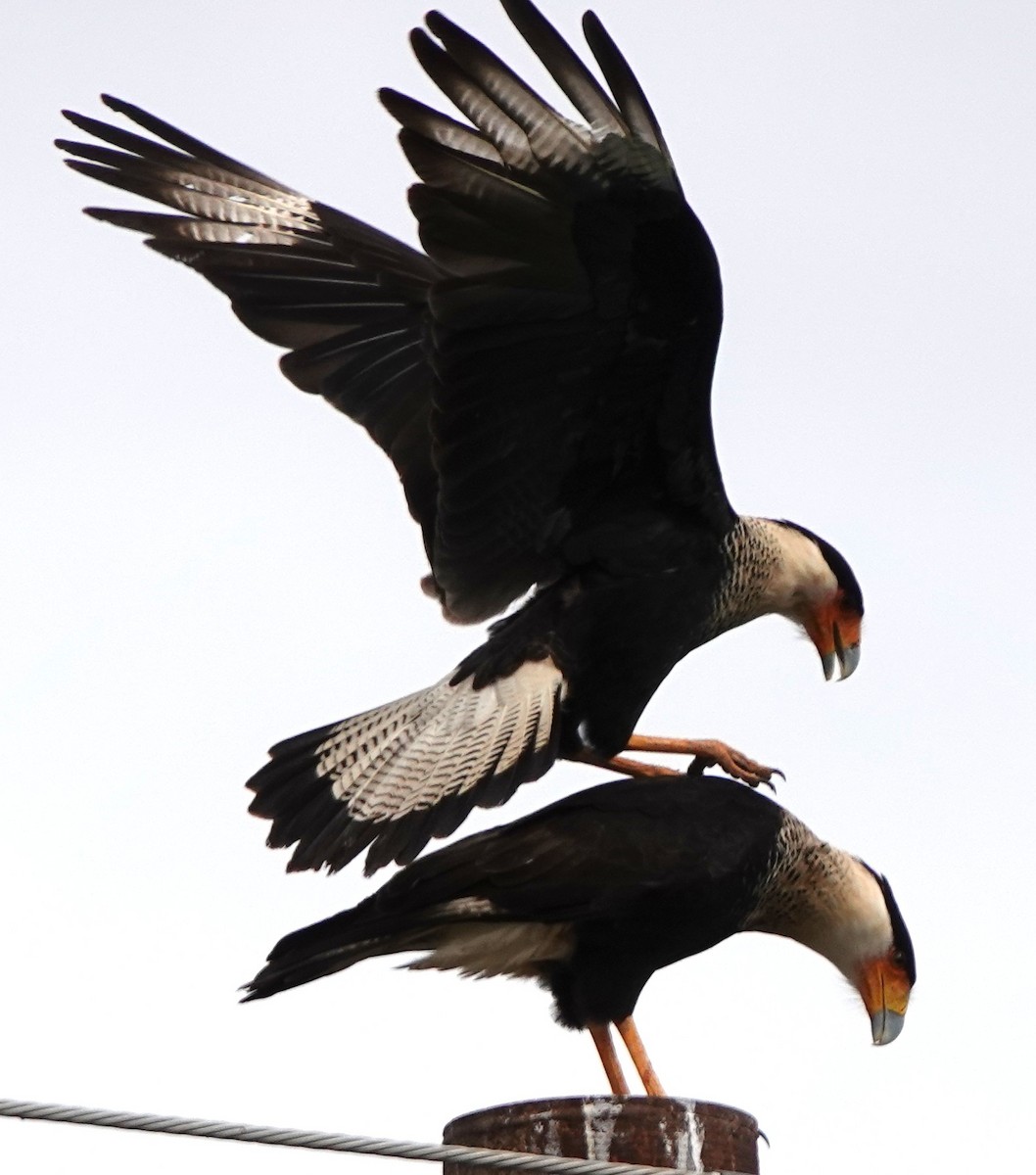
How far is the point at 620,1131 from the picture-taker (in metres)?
3.82

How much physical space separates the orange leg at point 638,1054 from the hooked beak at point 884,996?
856 mm

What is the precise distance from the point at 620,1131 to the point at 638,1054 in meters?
1.14

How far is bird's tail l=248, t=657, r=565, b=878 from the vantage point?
5.11 metres

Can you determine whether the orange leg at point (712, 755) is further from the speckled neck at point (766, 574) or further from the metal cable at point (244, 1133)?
the metal cable at point (244, 1133)

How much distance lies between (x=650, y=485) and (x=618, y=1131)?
7.16ft

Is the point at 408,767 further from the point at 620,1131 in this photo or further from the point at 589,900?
the point at 620,1131

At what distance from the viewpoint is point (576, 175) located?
484 centimetres

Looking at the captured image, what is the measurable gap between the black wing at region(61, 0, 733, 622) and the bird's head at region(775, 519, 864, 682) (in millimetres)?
527

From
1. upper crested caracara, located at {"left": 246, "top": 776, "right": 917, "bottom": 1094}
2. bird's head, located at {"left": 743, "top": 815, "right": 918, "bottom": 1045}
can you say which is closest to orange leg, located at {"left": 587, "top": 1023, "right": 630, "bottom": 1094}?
upper crested caracara, located at {"left": 246, "top": 776, "right": 917, "bottom": 1094}

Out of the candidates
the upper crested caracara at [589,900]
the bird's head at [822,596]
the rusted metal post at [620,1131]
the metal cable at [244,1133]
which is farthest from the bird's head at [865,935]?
the metal cable at [244,1133]

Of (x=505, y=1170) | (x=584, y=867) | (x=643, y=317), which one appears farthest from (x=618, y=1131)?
(x=643, y=317)

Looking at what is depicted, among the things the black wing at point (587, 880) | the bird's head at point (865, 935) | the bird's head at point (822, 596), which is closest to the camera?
the black wing at point (587, 880)

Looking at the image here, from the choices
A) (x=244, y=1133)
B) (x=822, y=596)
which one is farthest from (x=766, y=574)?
(x=244, y=1133)

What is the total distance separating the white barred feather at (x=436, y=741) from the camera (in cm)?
519
